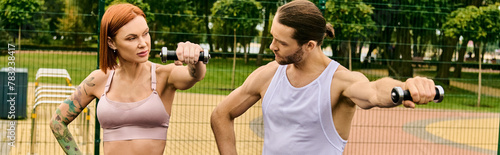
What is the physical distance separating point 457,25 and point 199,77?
1047 centimetres

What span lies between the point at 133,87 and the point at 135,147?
266mm

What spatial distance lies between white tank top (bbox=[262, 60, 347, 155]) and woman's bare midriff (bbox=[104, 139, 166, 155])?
526mm

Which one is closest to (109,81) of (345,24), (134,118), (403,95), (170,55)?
(134,118)

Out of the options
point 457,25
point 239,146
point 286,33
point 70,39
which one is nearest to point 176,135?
point 239,146

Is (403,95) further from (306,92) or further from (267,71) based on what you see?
(267,71)

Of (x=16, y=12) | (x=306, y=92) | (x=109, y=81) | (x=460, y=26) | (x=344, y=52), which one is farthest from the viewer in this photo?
(x=460, y=26)

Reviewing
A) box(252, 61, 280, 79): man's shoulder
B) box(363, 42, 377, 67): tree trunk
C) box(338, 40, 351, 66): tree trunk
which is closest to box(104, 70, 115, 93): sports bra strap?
box(252, 61, 280, 79): man's shoulder

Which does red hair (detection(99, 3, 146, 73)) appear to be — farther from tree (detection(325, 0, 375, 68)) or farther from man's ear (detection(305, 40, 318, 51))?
tree (detection(325, 0, 375, 68))

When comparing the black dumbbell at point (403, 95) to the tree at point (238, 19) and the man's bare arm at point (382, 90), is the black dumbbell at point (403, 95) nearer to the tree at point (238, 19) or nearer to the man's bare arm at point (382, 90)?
the man's bare arm at point (382, 90)

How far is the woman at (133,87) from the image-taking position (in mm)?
2324

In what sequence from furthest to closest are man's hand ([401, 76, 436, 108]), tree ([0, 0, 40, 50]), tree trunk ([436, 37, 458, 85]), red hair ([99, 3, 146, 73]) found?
tree trunk ([436, 37, 458, 85])
tree ([0, 0, 40, 50])
red hair ([99, 3, 146, 73])
man's hand ([401, 76, 436, 108])

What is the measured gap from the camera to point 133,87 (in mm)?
2412

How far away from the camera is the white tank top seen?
6.76 ft

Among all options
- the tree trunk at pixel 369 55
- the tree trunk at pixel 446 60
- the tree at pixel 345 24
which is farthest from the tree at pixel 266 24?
the tree trunk at pixel 446 60
